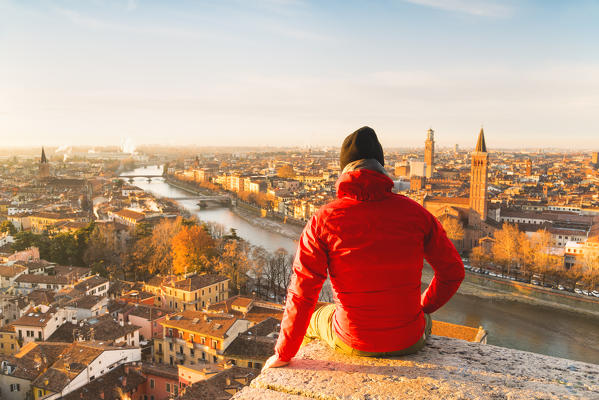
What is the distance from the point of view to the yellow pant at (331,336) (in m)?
0.84

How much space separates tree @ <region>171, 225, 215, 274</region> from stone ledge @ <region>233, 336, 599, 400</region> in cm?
827

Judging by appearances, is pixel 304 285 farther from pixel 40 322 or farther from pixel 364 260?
pixel 40 322

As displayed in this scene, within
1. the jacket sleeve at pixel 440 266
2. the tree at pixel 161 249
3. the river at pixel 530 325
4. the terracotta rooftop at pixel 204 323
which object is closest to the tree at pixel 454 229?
the river at pixel 530 325

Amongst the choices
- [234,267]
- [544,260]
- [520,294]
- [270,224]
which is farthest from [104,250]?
[544,260]

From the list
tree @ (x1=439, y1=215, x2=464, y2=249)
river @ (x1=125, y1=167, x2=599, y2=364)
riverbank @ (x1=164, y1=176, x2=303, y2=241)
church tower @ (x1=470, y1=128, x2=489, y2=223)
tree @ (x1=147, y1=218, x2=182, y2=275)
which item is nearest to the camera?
river @ (x1=125, y1=167, x2=599, y2=364)

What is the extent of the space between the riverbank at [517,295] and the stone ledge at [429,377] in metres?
8.28

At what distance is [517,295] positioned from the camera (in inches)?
377

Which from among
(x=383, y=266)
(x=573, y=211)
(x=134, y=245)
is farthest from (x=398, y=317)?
(x=573, y=211)

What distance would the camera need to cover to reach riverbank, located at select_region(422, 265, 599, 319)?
346 inches

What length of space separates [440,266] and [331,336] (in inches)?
9.4

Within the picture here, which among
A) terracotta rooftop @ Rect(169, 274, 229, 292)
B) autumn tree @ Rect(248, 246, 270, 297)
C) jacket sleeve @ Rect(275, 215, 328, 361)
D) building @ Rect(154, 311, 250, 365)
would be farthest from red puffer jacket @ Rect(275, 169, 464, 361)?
autumn tree @ Rect(248, 246, 270, 297)

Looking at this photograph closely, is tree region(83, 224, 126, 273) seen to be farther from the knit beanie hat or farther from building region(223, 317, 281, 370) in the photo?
the knit beanie hat

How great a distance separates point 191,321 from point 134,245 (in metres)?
5.31

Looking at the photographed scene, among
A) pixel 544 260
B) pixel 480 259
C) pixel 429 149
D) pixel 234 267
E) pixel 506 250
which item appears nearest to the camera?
pixel 234 267
